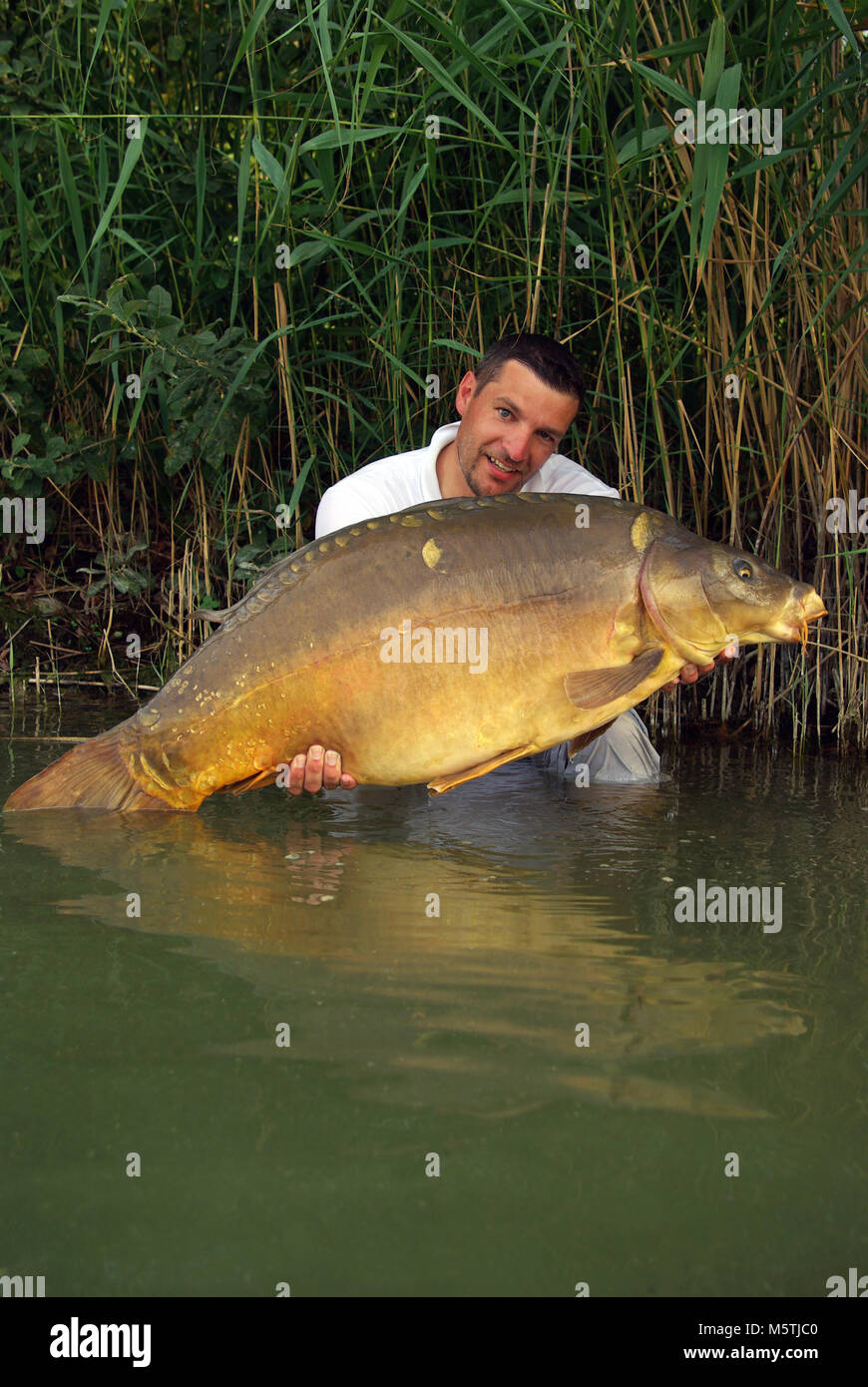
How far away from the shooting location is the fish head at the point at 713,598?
2.58m

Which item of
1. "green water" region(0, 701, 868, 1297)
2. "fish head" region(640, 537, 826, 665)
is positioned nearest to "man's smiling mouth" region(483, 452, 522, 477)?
"fish head" region(640, 537, 826, 665)

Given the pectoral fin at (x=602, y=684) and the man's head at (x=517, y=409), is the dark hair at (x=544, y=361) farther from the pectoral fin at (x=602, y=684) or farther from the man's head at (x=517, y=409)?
the pectoral fin at (x=602, y=684)

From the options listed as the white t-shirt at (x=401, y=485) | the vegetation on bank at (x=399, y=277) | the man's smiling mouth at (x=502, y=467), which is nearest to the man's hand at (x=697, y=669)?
the white t-shirt at (x=401, y=485)

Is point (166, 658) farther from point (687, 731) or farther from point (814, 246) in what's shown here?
point (814, 246)

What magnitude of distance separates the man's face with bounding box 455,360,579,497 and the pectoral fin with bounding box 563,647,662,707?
36.5 inches

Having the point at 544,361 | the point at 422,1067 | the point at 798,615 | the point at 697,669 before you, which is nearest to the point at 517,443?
the point at 544,361

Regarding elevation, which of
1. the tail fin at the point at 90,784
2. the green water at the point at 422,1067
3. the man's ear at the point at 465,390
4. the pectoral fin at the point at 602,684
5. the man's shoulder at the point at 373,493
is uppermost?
the man's ear at the point at 465,390

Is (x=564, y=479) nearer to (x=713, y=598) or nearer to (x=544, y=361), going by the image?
(x=544, y=361)

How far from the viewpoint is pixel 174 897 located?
2322 mm

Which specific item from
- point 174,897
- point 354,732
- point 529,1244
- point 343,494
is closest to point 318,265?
point 343,494

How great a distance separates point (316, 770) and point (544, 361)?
4.15 ft

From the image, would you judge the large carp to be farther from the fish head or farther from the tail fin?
the tail fin

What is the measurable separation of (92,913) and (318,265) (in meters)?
2.52

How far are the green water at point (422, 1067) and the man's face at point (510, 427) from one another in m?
1.03
